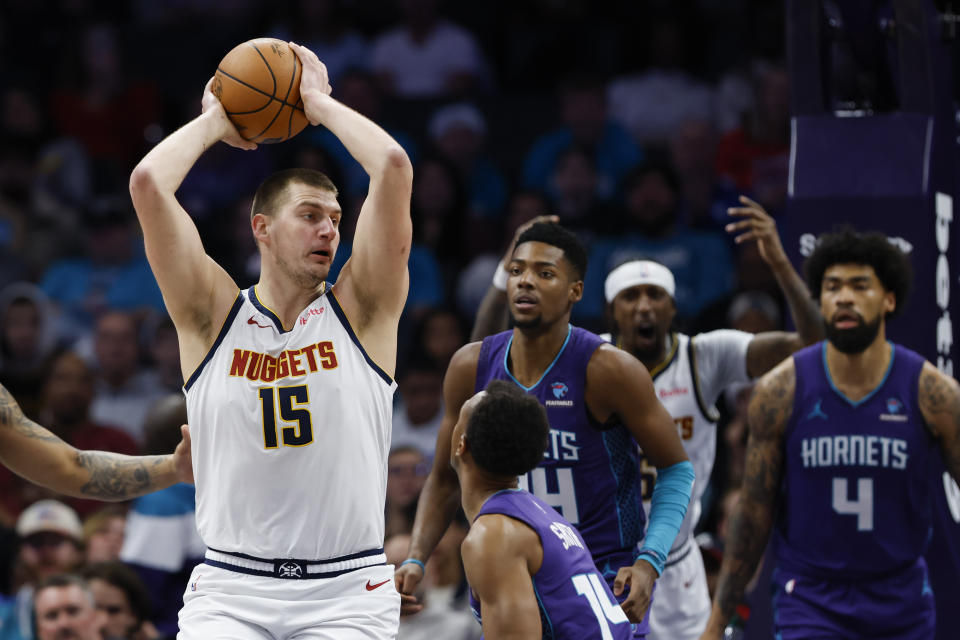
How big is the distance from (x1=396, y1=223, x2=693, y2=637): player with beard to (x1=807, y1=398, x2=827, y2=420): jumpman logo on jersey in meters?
0.61

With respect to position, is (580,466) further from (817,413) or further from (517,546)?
(517,546)

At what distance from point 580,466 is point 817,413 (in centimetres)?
104

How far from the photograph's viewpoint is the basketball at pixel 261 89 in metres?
4.79

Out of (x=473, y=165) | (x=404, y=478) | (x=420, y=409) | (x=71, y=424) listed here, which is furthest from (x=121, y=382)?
(x=473, y=165)

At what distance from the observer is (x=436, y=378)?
966cm

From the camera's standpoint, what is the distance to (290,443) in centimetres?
439

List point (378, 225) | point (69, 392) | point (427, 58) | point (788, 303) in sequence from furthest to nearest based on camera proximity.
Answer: point (427, 58) < point (69, 392) < point (788, 303) < point (378, 225)

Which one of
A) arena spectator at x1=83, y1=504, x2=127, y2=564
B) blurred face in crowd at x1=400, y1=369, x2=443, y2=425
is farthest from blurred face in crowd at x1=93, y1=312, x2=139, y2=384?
blurred face in crowd at x1=400, y1=369, x2=443, y2=425

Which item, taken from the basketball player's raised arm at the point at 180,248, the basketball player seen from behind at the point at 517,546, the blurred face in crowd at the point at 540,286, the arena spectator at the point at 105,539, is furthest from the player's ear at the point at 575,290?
the arena spectator at the point at 105,539

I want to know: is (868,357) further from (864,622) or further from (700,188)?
(700,188)

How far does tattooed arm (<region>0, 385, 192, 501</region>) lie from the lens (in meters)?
4.84

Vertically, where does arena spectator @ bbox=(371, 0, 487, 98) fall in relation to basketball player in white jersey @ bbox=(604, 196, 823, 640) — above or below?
above

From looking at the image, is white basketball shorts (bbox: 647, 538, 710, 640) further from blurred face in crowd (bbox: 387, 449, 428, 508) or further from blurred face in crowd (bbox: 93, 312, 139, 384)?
blurred face in crowd (bbox: 93, 312, 139, 384)

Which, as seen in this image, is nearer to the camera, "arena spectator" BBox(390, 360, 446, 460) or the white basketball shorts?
the white basketball shorts
